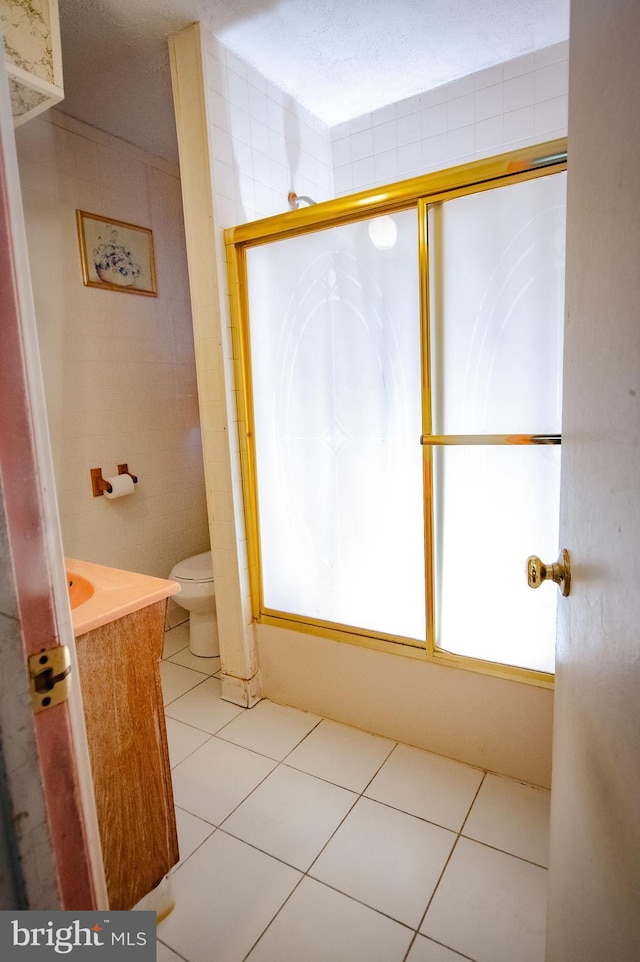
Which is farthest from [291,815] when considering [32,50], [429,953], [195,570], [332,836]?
[32,50]

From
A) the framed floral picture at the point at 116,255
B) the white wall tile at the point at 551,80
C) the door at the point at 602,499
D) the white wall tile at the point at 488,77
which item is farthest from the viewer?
the framed floral picture at the point at 116,255

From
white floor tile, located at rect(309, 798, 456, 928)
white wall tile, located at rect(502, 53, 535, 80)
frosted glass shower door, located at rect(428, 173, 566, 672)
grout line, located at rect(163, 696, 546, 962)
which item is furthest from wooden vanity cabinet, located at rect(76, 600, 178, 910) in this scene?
white wall tile, located at rect(502, 53, 535, 80)

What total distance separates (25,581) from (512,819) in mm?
1562

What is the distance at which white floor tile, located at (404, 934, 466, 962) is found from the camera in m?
1.10

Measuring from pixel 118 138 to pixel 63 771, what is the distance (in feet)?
9.04

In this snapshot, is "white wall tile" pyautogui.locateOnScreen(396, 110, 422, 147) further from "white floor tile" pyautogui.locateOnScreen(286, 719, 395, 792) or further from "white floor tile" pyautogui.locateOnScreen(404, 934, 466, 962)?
"white floor tile" pyautogui.locateOnScreen(404, 934, 466, 962)

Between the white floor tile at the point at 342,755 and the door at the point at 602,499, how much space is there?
939 millimetres

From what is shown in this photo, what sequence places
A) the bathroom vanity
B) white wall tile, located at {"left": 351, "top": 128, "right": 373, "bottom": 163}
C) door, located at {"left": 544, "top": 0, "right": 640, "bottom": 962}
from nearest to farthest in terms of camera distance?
1. door, located at {"left": 544, "top": 0, "right": 640, "bottom": 962}
2. the bathroom vanity
3. white wall tile, located at {"left": 351, "top": 128, "right": 373, "bottom": 163}

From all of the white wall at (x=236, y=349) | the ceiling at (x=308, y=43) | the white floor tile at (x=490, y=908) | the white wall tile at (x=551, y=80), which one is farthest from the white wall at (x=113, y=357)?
the white floor tile at (x=490, y=908)

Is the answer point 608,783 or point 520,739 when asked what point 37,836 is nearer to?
point 608,783

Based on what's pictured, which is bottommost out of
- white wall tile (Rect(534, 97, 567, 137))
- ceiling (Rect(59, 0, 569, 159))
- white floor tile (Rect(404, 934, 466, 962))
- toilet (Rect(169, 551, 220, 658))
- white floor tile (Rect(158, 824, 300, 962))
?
white floor tile (Rect(158, 824, 300, 962))

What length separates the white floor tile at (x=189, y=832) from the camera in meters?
1.41

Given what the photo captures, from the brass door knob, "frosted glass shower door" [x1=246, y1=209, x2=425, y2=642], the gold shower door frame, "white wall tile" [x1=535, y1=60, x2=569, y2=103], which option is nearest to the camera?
the brass door knob

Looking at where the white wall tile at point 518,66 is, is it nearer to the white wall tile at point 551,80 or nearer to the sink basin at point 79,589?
the white wall tile at point 551,80
